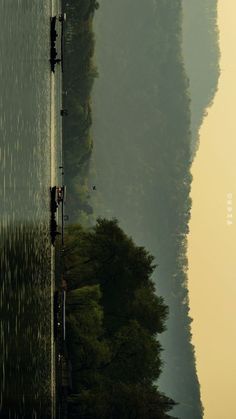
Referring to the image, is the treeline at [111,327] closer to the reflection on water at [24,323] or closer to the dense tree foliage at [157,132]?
the reflection on water at [24,323]

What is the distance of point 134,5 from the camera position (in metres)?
110

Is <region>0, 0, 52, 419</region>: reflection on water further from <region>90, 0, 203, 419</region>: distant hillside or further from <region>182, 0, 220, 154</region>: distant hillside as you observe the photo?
<region>182, 0, 220, 154</region>: distant hillside

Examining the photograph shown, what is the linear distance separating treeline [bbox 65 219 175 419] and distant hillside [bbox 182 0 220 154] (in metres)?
90.4

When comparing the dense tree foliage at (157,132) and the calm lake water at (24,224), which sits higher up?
the dense tree foliage at (157,132)

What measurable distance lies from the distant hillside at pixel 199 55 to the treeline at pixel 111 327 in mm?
90374

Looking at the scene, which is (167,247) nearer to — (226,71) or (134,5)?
(134,5)

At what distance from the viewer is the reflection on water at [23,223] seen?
55.2 feet

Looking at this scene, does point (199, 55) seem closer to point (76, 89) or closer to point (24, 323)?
point (76, 89)

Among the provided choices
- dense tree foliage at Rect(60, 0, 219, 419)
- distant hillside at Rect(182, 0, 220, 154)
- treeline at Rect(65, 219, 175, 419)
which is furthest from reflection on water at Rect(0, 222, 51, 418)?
distant hillside at Rect(182, 0, 220, 154)

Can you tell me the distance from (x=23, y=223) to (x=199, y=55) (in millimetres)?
129660

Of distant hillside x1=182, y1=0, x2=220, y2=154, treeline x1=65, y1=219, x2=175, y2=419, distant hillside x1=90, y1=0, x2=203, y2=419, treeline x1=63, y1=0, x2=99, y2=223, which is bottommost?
treeline x1=65, y1=219, x2=175, y2=419

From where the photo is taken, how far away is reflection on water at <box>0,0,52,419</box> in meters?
16.8

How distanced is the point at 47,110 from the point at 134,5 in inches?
3104

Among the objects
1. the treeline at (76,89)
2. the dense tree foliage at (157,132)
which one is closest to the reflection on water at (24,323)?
the treeline at (76,89)
